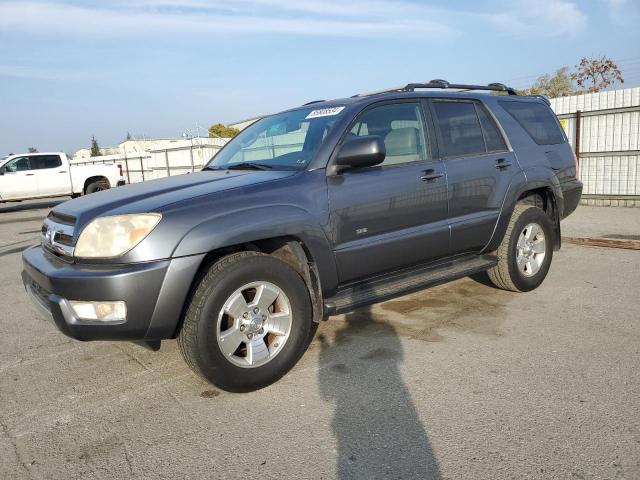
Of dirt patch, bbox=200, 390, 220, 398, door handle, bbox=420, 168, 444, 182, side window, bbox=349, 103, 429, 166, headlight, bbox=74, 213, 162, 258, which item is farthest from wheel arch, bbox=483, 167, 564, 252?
headlight, bbox=74, 213, 162, 258

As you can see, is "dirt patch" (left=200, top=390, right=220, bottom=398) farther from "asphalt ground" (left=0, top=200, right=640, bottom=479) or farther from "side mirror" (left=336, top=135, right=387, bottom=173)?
"side mirror" (left=336, top=135, right=387, bottom=173)

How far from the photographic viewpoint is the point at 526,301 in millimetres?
4605

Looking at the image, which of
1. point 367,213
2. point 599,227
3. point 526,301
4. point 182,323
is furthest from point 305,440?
point 599,227

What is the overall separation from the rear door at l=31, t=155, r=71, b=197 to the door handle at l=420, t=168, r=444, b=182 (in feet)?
51.4

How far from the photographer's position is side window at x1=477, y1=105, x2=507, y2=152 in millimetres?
4516

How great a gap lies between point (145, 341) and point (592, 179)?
11.4 m

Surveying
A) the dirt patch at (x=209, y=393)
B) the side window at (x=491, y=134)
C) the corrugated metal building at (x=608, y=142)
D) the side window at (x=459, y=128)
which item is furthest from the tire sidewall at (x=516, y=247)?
the corrugated metal building at (x=608, y=142)

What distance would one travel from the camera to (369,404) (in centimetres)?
285

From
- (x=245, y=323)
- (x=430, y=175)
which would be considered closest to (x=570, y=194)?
(x=430, y=175)

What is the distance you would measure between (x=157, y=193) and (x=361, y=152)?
4.34 feet

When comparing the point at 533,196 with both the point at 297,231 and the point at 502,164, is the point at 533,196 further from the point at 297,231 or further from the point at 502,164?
the point at 297,231

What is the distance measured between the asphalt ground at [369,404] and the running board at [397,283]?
0.38 meters

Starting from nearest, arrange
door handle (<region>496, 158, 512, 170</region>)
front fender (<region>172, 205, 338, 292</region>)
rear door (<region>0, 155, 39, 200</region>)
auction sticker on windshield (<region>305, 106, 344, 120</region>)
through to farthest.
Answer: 1. front fender (<region>172, 205, 338, 292</region>)
2. auction sticker on windshield (<region>305, 106, 344, 120</region>)
3. door handle (<region>496, 158, 512, 170</region>)
4. rear door (<region>0, 155, 39, 200</region>)

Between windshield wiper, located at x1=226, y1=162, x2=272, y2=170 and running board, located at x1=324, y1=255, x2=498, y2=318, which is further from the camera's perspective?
windshield wiper, located at x1=226, y1=162, x2=272, y2=170
